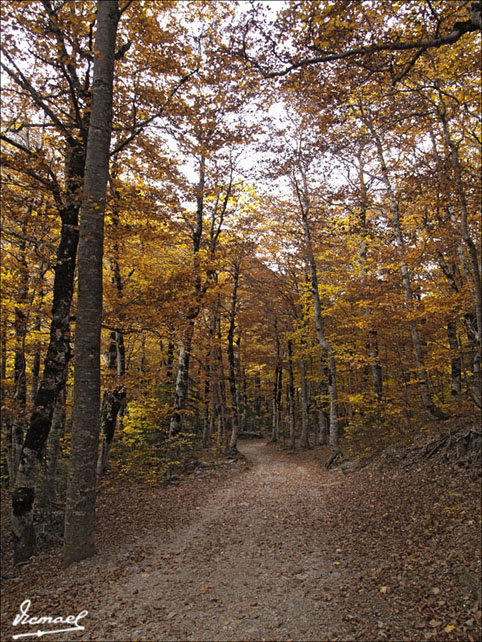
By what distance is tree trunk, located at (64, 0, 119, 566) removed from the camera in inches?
229

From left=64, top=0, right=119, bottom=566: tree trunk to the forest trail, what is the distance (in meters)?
1.30

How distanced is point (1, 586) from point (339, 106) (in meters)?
10.1

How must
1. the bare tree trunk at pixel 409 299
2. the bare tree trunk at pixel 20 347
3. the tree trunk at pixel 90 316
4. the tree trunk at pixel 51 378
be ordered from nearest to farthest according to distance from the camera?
the bare tree trunk at pixel 20 347, the tree trunk at pixel 90 316, the tree trunk at pixel 51 378, the bare tree trunk at pixel 409 299

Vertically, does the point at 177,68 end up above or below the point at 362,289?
above

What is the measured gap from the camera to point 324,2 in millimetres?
4652

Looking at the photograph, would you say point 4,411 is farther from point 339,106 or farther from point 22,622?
point 339,106

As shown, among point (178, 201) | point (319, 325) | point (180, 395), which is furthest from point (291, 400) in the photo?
point (178, 201)

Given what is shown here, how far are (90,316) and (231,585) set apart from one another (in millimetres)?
4823

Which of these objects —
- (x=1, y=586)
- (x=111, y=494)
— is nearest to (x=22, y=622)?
(x=1, y=586)

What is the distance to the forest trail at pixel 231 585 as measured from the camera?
3.99 metres

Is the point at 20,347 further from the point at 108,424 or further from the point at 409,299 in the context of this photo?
the point at 409,299

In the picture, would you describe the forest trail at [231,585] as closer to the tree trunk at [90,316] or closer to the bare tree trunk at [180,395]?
the tree trunk at [90,316]

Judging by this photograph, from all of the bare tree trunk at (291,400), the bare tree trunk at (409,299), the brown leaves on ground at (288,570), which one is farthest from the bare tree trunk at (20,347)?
the bare tree trunk at (291,400)

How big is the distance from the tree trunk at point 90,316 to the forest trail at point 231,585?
4.26 ft
